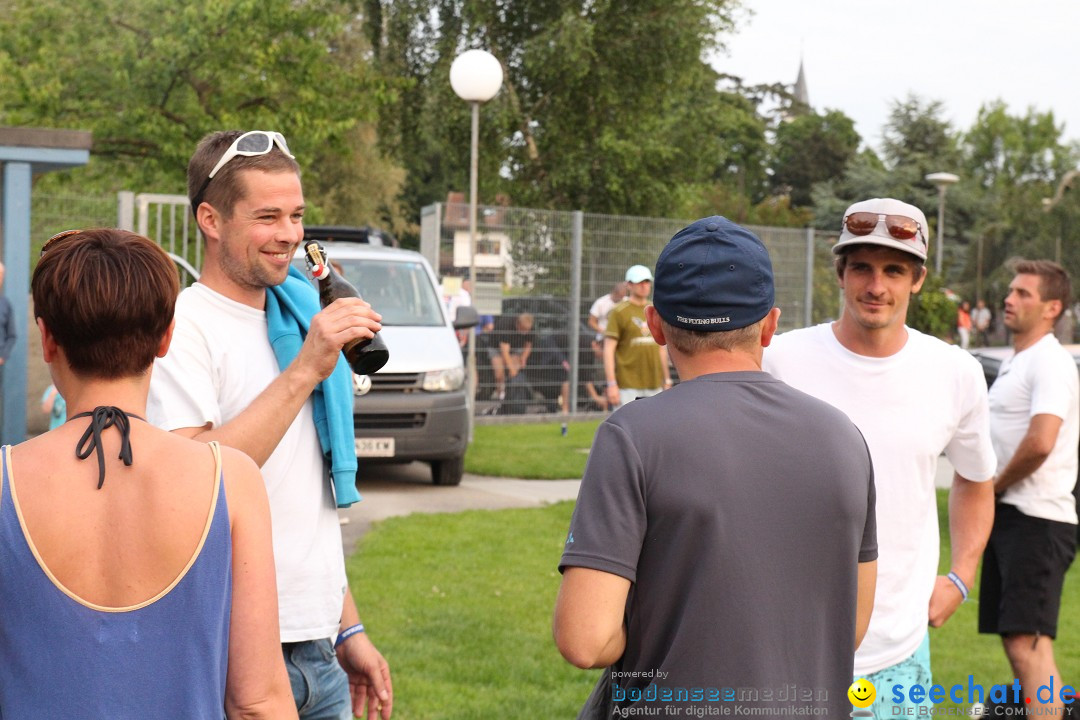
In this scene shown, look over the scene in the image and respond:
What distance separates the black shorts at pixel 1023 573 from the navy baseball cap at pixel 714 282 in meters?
3.41

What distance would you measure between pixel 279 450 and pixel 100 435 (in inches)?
37.7

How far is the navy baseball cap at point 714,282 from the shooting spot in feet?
7.66

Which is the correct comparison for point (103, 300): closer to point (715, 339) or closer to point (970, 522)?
point (715, 339)

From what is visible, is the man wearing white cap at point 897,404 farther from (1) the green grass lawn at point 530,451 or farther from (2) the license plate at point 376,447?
(1) the green grass lawn at point 530,451

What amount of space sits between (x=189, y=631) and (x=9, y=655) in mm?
280

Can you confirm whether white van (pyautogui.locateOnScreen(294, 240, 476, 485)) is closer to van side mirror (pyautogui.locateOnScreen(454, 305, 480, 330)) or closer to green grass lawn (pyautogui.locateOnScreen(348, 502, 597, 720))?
van side mirror (pyautogui.locateOnScreen(454, 305, 480, 330))

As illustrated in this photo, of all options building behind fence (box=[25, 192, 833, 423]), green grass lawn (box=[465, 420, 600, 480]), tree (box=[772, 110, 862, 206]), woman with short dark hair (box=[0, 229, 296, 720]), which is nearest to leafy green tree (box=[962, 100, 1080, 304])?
tree (box=[772, 110, 862, 206])

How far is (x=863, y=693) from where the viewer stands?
3.32 m

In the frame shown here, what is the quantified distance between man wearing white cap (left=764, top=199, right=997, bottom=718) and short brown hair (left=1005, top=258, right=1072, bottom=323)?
2.27 metres

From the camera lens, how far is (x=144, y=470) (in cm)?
194

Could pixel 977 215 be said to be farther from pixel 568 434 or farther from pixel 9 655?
pixel 9 655

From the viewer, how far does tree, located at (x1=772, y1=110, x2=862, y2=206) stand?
77250mm

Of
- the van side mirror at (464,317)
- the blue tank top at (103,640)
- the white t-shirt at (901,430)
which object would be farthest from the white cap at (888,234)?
the van side mirror at (464,317)

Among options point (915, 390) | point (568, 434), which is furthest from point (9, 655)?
point (568, 434)
